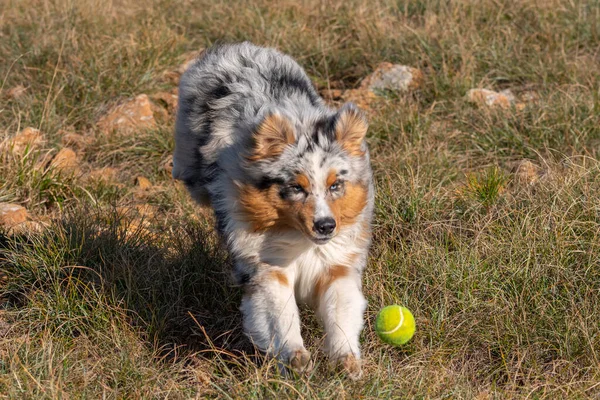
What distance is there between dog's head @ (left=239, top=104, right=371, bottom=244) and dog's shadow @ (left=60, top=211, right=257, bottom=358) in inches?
41.9

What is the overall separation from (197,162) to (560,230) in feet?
8.13

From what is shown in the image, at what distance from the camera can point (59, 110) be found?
862cm

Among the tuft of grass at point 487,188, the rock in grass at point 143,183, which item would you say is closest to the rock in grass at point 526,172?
the tuft of grass at point 487,188

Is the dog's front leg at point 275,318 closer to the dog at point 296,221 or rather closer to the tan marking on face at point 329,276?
the dog at point 296,221

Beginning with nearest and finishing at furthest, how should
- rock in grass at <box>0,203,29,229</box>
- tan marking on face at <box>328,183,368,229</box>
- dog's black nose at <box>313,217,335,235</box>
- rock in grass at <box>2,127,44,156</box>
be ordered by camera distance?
dog's black nose at <box>313,217,335,235</box> < tan marking on face at <box>328,183,368,229</box> < rock in grass at <box>0,203,29,229</box> < rock in grass at <box>2,127,44,156</box>

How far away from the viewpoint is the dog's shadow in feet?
18.4

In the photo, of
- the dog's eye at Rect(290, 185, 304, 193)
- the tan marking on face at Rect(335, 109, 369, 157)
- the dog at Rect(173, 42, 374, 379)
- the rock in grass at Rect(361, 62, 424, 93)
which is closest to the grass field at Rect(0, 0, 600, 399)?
the rock in grass at Rect(361, 62, 424, 93)

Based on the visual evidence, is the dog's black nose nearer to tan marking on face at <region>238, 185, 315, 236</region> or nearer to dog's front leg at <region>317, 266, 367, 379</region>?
tan marking on face at <region>238, 185, 315, 236</region>

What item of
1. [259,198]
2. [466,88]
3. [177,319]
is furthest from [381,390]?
[466,88]

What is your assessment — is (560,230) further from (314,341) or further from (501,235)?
(314,341)

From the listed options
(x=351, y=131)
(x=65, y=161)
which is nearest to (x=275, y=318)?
(x=351, y=131)

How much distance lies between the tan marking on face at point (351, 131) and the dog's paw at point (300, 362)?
1.18 meters

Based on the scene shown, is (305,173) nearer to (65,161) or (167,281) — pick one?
(167,281)

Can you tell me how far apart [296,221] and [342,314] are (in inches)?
22.6
